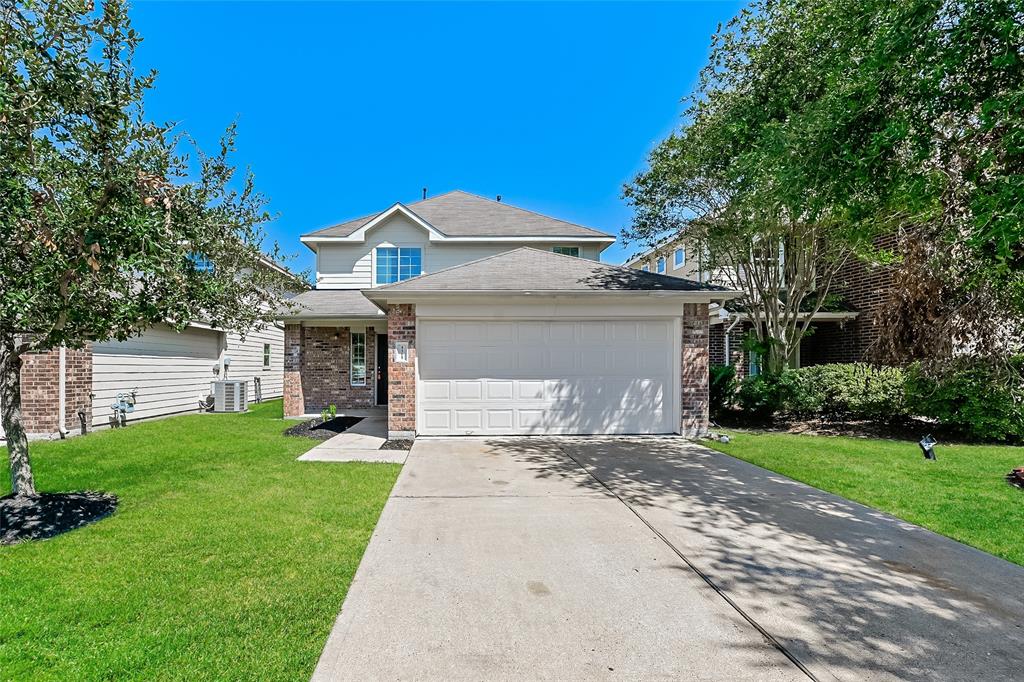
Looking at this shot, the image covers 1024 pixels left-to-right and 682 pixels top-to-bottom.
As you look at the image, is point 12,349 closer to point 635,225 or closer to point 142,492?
point 142,492

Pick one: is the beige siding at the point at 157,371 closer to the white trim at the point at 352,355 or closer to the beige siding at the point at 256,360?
the beige siding at the point at 256,360

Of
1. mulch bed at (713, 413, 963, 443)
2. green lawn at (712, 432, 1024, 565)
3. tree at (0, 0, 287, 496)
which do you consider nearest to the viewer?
tree at (0, 0, 287, 496)

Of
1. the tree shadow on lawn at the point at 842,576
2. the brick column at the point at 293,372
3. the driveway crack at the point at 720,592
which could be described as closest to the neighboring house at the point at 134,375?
the brick column at the point at 293,372

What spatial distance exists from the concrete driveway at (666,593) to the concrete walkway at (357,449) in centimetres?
225

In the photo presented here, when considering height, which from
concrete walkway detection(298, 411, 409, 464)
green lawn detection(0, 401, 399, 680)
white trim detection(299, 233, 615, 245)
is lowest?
green lawn detection(0, 401, 399, 680)

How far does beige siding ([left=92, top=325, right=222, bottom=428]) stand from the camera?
35.5 feet

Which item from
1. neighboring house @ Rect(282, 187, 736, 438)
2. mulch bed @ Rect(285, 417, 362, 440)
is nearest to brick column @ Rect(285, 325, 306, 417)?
mulch bed @ Rect(285, 417, 362, 440)

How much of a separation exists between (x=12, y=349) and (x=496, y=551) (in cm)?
548

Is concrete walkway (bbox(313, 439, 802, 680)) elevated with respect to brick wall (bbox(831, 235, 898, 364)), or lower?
lower

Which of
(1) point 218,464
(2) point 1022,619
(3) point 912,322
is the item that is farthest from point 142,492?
(3) point 912,322

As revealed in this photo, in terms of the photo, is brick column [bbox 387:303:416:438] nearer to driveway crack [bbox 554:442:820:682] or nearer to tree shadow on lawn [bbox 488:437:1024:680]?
tree shadow on lawn [bbox 488:437:1024:680]

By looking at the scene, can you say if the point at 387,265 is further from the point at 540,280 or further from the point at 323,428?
the point at 540,280

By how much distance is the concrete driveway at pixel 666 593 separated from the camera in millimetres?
2717

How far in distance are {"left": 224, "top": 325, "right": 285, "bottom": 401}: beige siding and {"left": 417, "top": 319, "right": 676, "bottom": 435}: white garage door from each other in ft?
26.4
